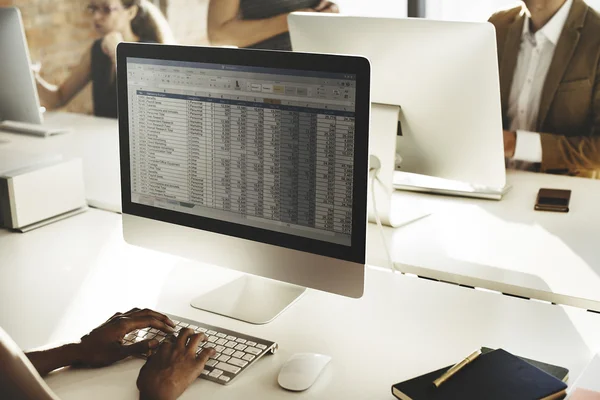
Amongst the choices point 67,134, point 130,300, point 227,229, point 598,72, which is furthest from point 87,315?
point 598,72

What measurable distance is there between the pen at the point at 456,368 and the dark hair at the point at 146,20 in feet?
12.2

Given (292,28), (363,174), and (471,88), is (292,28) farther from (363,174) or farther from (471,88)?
(363,174)

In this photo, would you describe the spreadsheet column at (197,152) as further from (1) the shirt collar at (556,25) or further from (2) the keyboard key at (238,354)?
(1) the shirt collar at (556,25)

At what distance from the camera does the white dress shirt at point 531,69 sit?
8.72ft

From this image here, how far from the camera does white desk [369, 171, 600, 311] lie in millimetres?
1448

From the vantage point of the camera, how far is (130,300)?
144 centimetres

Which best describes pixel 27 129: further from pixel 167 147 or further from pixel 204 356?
pixel 204 356

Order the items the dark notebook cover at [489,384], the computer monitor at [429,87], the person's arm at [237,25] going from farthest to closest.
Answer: the person's arm at [237,25] → the computer monitor at [429,87] → the dark notebook cover at [489,384]

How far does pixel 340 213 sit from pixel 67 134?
5.90 ft

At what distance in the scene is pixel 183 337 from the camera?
1.20 m

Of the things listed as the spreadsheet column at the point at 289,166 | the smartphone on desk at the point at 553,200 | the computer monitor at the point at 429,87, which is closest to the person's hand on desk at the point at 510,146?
the smartphone on desk at the point at 553,200

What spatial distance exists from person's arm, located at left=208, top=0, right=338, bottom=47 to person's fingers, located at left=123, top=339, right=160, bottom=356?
9.64 ft

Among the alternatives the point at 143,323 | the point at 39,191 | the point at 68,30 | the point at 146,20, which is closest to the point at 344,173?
the point at 143,323

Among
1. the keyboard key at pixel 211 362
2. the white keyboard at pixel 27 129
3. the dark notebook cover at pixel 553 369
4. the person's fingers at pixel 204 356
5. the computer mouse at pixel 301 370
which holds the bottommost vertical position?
the keyboard key at pixel 211 362
